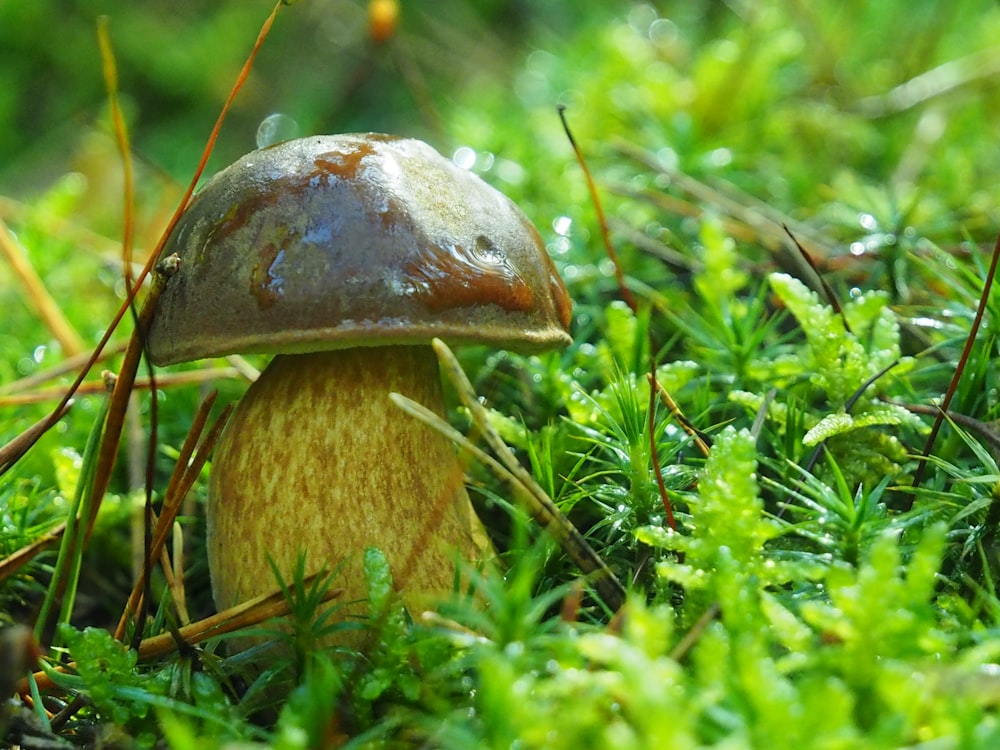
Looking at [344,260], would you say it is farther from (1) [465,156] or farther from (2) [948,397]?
(1) [465,156]

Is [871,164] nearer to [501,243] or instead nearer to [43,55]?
[501,243]

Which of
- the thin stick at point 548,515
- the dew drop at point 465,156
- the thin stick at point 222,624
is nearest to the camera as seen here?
the thin stick at point 548,515

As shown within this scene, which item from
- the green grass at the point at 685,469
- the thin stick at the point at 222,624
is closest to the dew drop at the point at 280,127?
the green grass at the point at 685,469

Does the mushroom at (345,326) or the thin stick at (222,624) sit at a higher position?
the mushroom at (345,326)

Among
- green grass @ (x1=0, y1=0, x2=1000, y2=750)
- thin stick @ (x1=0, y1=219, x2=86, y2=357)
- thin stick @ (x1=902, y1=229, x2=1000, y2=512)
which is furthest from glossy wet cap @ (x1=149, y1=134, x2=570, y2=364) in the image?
thin stick @ (x1=0, y1=219, x2=86, y2=357)

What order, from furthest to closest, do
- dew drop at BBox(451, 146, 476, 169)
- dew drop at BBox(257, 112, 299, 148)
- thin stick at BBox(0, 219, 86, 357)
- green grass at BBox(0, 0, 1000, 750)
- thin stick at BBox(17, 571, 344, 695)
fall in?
dew drop at BBox(257, 112, 299, 148) → dew drop at BBox(451, 146, 476, 169) → thin stick at BBox(0, 219, 86, 357) → thin stick at BBox(17, 571, 344, 695) → green grass at BBox(0, 0, 1000, 750)

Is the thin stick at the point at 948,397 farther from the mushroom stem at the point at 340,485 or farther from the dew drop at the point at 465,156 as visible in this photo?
the dew drop at the point at 465,156

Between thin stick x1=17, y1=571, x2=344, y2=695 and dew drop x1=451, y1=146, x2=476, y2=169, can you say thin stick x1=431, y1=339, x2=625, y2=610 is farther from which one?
dew drop x1=451, y1=146, x2=476, y2=169
